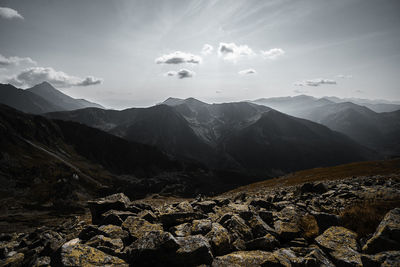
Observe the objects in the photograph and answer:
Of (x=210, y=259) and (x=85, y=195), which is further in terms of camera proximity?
(x=85, y=195)

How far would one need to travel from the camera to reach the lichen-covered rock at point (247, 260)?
6.12 meters

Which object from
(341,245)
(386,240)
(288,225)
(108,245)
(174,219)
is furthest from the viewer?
(174,219)

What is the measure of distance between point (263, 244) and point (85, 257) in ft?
22.5

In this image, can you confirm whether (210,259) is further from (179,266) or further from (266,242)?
(266,242)

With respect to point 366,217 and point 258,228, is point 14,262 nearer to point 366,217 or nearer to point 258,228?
point 258,228

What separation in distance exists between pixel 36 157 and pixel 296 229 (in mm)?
188766

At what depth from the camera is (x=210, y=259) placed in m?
6.50

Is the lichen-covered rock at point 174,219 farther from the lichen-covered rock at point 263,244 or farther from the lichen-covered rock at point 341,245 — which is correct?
the lichen-covered rock at point 341,245

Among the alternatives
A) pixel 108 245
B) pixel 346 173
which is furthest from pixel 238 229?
pixel 346 173

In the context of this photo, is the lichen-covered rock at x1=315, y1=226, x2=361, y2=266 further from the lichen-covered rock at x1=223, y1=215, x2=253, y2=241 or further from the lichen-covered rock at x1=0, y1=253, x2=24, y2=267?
the lichen-covered rock at x1=0, y1=253, x2=24, y2=267

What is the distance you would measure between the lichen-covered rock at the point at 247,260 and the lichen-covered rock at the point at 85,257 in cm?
353

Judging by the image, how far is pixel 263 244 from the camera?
7.30 m

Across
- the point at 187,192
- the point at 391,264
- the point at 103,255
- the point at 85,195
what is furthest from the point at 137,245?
the point at 187,192

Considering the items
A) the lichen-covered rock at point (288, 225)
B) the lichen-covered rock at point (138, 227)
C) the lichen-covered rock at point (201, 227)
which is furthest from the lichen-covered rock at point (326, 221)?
the lichen-covered rock at point (138, 227)
